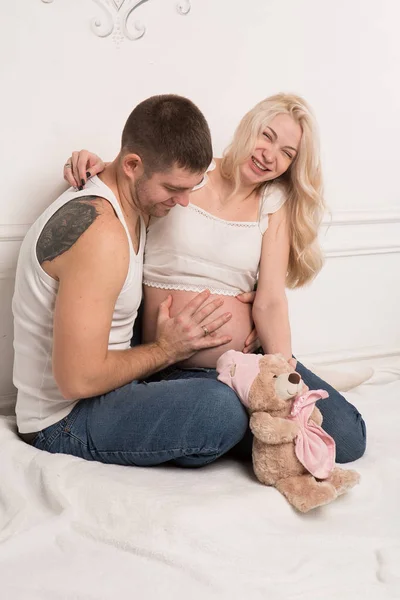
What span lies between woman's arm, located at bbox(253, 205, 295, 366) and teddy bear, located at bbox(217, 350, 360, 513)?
0.31 m

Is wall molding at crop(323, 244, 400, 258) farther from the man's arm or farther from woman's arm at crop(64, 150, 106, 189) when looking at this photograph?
the man's arm

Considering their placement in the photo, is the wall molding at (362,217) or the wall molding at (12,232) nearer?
the wall molding at (12,232)

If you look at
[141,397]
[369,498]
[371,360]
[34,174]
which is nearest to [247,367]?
[141,397]

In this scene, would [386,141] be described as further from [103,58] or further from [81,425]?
[81,425]

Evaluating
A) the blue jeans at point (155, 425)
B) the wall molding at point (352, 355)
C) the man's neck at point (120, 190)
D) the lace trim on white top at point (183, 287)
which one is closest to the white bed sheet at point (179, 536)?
the blue jeans at point (155, 425)

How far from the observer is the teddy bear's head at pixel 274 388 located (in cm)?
199

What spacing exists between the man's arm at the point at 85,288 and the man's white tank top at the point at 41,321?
0.05 m

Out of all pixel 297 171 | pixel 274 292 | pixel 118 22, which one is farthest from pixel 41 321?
pixel 118 22

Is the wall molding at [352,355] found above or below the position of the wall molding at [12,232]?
below

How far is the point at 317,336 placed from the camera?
3.17m

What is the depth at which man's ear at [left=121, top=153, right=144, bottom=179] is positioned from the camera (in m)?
1.98

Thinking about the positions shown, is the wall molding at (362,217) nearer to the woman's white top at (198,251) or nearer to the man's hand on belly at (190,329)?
the woman's white top at (198,251)

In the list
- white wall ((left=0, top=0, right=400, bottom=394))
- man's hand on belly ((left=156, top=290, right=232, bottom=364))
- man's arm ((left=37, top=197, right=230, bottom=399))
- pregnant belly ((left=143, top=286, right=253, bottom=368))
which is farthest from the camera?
white wall ((left=0, top=0, right=400, bottom=394))

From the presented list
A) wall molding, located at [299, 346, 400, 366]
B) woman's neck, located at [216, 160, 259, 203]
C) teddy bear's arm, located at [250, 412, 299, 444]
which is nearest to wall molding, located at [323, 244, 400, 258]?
wall molding, located at [299, 346, 400, 366]
